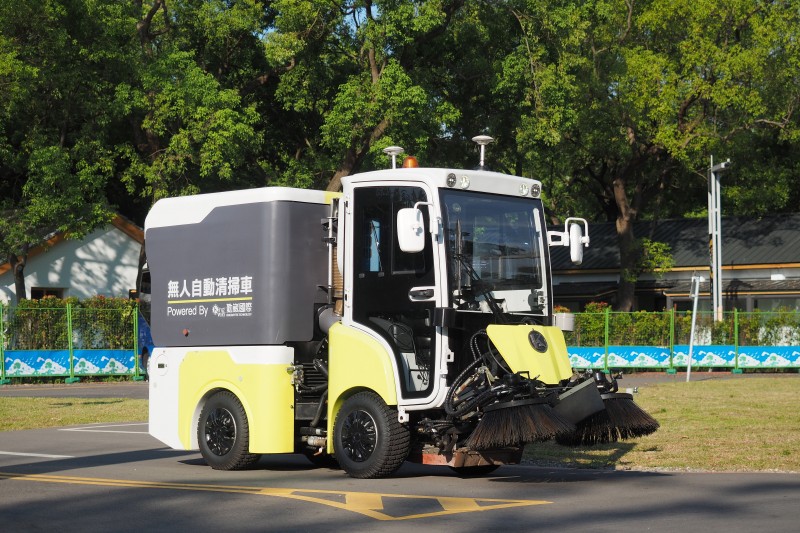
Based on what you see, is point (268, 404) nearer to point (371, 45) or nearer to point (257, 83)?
point (371, 45)

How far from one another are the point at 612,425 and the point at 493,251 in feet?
6.81

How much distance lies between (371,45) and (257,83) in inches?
245

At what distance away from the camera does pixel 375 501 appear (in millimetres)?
Answer: 10609

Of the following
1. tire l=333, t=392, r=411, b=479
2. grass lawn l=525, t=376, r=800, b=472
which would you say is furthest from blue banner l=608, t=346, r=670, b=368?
tire l=333, t=392, r=411, b=479

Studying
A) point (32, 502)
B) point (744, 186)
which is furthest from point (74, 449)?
point (744, 186)

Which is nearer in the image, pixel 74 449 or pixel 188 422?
pixel 188 422

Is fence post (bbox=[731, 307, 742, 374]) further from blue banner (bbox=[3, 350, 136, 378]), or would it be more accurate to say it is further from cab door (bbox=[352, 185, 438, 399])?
cab door (bbox=[352, 185, 438, 399])

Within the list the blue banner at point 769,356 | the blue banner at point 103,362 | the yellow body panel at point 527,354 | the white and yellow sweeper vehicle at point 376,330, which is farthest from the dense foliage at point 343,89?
the yellow body panel at point 527,354

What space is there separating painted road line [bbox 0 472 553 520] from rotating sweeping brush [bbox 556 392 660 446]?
1.49 metres

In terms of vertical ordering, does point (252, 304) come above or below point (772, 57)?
below

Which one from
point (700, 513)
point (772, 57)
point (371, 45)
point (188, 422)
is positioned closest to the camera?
point (700, 513)

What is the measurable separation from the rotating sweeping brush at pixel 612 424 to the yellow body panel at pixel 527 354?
1.64 ft

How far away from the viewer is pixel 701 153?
48844 millimetres

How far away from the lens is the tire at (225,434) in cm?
1314
